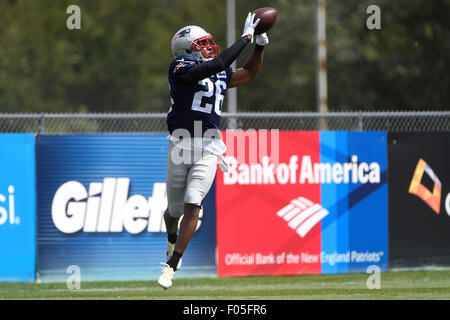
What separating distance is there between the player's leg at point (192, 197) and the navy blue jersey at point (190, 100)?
11.9 inches

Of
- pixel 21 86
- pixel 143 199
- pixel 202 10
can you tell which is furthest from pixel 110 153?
pixel 202 10

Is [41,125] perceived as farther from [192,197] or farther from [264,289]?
[192,197]

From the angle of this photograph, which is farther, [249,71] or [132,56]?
[132,56]

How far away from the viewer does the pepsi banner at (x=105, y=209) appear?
1056 centimetres

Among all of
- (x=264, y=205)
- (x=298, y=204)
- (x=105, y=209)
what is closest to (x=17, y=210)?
(x=105, y=209)

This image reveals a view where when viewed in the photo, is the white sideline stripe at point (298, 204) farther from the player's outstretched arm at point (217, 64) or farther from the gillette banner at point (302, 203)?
the player's outstretched arm at point (217, 64)

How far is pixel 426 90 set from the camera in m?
27.2

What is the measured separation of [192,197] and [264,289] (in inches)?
104

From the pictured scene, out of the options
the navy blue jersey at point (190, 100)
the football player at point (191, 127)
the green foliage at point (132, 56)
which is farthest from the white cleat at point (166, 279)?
the green foliage at point (132, 56)

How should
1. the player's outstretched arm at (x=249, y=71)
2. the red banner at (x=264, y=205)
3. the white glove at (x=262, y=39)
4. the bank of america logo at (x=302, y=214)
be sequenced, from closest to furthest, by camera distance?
the white glove at (x=262, y=39) < the player's outstretched arm at (x=249, y=71) < the red banner at (x=264, y=205) < the bank of america logo at (x=302, y=214)

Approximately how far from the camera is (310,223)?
11016mm

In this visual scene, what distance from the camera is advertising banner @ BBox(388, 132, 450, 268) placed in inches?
443

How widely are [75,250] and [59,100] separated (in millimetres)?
28172

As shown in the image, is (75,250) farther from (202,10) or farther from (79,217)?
(202,10)
